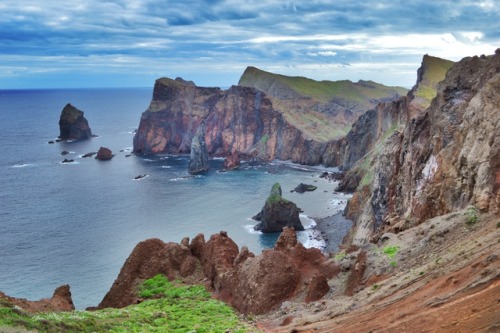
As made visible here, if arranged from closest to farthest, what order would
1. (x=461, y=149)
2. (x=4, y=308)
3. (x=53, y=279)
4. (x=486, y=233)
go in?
(x=4, y=308)
(x=486, y=233)
(x=461, y=149)
(x=53, y=279)

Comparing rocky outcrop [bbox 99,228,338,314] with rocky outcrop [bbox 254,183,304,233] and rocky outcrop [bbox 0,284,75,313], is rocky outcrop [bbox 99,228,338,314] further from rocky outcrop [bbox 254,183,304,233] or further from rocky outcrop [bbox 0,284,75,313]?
rocky outcrop [bbox 254,183,304,233]

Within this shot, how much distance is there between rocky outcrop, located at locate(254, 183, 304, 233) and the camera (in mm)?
103188

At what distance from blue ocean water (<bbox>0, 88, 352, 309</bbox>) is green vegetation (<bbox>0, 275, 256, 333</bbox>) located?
91.8 feet

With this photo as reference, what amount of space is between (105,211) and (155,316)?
83.3 meters

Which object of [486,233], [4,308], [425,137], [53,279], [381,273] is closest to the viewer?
[4,308]

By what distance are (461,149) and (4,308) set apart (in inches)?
1409

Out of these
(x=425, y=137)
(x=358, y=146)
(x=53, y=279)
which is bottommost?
(x=53, y=279)

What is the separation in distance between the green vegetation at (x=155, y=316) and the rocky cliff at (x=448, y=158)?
1701cm

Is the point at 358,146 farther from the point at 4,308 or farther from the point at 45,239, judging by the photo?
the point at 4,308

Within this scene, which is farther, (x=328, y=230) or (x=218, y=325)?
(x=328, y=230)

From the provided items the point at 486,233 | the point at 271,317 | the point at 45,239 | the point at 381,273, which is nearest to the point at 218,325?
the point at 271,317

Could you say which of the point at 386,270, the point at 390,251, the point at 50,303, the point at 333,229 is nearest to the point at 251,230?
the point at 333,229

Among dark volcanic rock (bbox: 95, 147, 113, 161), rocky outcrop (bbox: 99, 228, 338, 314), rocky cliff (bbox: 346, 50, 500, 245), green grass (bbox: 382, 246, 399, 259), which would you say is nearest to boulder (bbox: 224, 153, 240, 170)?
dark volcanic rock (bbox: 95, 147, 113, 161)

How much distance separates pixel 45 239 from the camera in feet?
314
